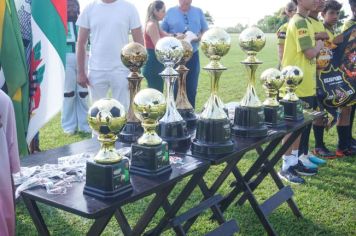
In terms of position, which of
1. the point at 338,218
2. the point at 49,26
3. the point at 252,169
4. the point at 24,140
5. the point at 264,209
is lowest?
the point at 338,218

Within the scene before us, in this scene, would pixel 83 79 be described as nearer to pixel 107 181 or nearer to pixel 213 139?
pixel 213 139

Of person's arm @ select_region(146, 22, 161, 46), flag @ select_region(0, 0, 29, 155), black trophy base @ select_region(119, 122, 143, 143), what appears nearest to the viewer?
black trophy base @ select_region(119, 122, 143, 143)

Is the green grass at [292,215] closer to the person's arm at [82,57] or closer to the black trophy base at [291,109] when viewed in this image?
the black trophy base at [291,109]

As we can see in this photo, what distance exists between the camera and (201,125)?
2039 millimetres

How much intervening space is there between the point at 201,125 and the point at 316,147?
303 cm

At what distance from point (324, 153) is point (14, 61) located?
3.28 metres

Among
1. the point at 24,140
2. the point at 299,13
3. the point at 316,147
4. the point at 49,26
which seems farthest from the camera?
the point at 316,147

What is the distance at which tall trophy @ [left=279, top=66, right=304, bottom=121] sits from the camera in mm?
2699

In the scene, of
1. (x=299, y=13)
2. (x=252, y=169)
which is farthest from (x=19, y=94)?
(x=299, y=13)

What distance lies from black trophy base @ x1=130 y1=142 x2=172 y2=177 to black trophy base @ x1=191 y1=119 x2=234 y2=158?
0.27 m

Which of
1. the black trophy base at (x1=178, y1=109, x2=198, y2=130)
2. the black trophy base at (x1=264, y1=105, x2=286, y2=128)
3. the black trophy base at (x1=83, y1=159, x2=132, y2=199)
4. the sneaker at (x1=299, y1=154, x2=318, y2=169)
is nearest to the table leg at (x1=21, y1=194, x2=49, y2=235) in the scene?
the black trophy base at (x1=83, y1=159, x2=132, y2=199)

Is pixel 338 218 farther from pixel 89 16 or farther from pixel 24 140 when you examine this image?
pixel 89 16

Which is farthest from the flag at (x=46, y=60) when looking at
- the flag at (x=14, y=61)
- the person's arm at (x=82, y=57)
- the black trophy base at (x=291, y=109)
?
the black trophy base at (x=291, y=109)

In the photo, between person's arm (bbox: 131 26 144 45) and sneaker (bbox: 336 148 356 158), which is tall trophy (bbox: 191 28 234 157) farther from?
sneaker (bbox: 336 148 356 158)
